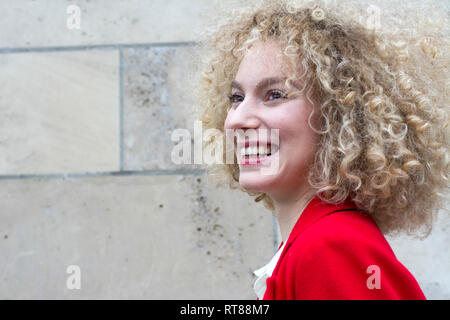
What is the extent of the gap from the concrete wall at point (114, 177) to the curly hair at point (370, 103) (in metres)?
1.40

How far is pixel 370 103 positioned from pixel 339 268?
24.4 inches

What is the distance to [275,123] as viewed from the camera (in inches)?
68.1

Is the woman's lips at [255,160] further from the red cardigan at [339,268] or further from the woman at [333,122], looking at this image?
the red cardigan at [339,268]

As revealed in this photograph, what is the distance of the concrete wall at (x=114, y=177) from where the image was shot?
10.5ft

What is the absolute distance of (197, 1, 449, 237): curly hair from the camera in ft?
5.67

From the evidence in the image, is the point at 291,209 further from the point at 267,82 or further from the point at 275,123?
the point at 267,82

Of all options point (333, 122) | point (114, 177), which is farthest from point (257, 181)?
point (114, 177)

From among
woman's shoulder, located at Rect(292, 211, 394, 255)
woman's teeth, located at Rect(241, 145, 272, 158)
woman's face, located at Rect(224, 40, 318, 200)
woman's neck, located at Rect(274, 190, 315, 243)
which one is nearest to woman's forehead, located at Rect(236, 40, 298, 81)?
woman's face, located at Rect(224, 40, 318, 200)

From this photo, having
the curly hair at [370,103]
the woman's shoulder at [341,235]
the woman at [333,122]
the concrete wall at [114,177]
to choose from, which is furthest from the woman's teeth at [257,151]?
the concrete wall at [114,177]

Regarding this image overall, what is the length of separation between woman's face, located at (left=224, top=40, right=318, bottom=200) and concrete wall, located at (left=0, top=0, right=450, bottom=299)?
57.6 inches

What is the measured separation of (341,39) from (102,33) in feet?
6.59

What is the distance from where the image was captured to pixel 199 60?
2555mm
